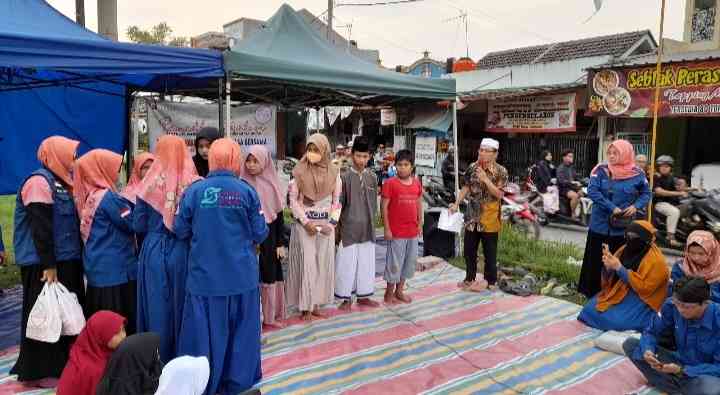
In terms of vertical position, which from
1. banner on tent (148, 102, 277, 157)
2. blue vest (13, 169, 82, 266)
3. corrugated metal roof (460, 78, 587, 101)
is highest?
corrugated metal roof (460, 78, 587, 101)

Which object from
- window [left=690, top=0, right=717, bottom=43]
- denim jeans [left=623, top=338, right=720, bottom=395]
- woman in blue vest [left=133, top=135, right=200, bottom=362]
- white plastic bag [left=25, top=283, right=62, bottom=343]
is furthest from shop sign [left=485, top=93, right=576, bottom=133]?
white plastic bag [left=25, top=283, right=62, bottom=343]

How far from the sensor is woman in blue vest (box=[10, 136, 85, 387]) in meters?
2.87

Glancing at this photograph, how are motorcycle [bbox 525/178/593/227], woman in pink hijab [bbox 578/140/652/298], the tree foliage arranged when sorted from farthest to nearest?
the tree foliage, motorcycle [bbox 525/178/593/227], woman in pink hijab [bbox 578/140/652/298]

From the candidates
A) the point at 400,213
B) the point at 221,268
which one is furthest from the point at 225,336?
the point at 400,213

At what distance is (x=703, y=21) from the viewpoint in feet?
35.0

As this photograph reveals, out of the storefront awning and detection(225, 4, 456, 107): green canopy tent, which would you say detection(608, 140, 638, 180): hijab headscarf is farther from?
the storefront awning

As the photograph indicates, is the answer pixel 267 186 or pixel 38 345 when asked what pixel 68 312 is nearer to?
pixel 38 345

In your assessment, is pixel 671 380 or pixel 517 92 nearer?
pixel 671 380

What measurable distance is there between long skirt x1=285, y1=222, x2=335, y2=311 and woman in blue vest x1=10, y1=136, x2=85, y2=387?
1491 mm

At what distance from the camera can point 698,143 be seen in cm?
1122

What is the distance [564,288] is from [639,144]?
6043mm

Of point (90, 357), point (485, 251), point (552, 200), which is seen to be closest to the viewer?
point (90, 357)

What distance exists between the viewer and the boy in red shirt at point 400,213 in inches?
179

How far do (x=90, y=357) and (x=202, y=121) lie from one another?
14.3 ft
